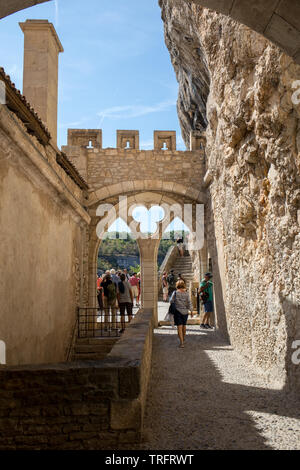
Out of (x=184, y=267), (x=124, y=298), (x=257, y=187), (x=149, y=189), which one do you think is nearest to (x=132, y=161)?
(x=149, y=189)

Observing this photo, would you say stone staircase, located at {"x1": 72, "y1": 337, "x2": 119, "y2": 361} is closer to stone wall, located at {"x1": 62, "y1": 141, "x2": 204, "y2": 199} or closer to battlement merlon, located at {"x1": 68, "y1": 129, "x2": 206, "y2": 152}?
stone wall, located at {"x1": 62, "y1": 141, "x2": 204, "y2": 199}

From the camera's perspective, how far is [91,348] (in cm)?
700

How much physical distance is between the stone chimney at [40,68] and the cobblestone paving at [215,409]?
4.45 metres

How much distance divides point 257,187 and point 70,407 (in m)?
3.16

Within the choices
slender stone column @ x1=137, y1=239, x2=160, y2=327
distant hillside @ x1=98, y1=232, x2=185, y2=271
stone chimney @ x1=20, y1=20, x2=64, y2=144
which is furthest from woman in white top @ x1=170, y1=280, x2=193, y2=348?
distant hillside @ x1=98, y1=232, x2=185, y2=271

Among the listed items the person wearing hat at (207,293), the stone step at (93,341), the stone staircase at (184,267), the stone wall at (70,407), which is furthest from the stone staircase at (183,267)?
the stone wall at (70,407)

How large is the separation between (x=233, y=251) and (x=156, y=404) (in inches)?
120

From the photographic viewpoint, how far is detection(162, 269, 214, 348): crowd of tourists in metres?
6.34

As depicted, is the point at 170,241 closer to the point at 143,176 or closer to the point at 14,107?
the point at 143,176

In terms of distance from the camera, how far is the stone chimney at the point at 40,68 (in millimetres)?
6551

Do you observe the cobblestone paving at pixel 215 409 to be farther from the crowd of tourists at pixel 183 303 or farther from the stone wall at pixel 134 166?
the stone wall at pixel 134 166

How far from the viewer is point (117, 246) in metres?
42.8

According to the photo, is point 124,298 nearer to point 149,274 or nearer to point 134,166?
point 149,274
